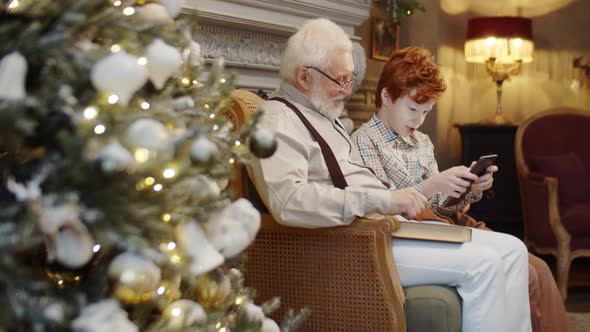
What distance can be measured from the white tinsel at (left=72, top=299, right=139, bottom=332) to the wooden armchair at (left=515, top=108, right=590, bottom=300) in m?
3.58

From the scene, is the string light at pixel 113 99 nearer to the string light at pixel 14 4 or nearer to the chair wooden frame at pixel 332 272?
the string light at pixel 14 4

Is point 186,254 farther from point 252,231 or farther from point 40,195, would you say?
point 40,195

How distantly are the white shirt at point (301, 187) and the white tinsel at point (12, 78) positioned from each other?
103cm

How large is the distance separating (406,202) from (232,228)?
83 cm

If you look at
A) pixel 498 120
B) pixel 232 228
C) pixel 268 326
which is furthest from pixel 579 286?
pixel 232 228

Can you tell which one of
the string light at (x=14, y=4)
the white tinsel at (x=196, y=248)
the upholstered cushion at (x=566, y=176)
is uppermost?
the string light at (x=14, y=4)

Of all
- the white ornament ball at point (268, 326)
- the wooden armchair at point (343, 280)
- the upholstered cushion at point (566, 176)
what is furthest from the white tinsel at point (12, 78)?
the upholstered cushion at point (566, 176)

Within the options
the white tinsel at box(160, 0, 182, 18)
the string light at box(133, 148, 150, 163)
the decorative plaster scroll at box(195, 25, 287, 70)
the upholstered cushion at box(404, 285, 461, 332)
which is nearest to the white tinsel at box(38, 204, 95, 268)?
the string light at box(133, 148, 150, 163)

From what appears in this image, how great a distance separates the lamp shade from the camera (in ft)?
17.7

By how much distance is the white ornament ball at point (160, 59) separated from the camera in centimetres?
116

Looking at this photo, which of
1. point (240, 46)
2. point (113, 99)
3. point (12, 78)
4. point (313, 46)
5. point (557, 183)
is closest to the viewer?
point (12, 78)

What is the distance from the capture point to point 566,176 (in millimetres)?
4531

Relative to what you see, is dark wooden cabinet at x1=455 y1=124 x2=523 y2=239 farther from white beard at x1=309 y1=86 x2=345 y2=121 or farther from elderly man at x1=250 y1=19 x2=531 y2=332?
white beard at x1=309 y1=86 x2=345 y2=121

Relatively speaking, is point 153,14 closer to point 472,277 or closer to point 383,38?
point 472,277
